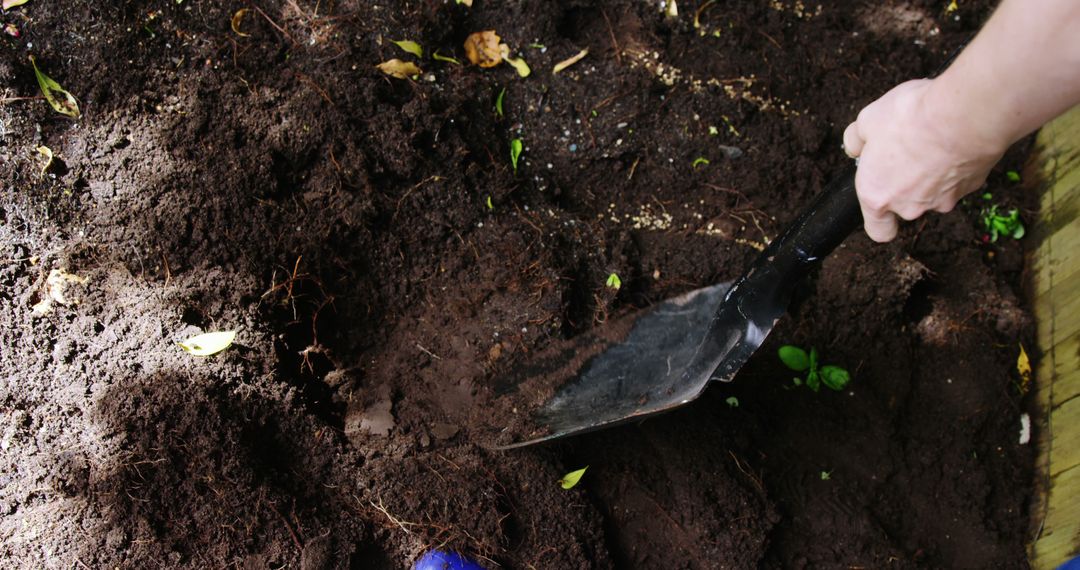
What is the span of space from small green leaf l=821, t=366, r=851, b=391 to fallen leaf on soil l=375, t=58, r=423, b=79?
1.45m

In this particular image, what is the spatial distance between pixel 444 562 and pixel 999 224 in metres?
1.96

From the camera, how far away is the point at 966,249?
2.22 m

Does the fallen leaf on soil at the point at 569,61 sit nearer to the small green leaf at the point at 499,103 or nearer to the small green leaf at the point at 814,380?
the small green leaf at the point at 499,103

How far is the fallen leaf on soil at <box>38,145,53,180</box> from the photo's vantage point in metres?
1.78

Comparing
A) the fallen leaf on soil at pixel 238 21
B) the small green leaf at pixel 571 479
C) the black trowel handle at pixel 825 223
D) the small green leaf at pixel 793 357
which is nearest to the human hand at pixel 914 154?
the black trowel handle at pixel 825 223

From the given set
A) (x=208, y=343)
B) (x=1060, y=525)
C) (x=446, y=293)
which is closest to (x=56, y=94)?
(x=208, y=343)

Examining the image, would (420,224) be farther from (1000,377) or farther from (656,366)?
(1000,377)

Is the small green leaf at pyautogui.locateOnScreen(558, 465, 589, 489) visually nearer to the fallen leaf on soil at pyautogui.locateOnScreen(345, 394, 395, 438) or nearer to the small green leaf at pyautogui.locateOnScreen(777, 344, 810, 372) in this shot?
the fallen leaf on soil at pyautogui.locateOnScreen(345, 394, 395, 438)

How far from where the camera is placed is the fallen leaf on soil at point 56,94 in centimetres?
182

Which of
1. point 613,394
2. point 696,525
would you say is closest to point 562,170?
point 613,394

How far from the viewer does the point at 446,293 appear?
6.57ft

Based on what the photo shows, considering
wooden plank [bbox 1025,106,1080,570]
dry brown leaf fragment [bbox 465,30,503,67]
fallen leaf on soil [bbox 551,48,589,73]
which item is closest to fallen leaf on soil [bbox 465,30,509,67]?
dry brown leaf fragment [bbox 465,30,503,67]

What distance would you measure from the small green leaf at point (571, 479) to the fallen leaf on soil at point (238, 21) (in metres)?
1.45

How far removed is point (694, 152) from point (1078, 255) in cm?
112
